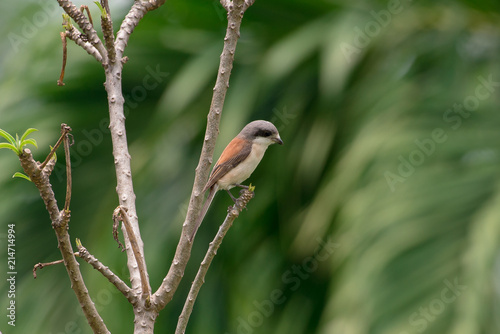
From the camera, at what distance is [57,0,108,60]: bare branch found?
126 cm

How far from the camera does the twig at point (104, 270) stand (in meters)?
1.02

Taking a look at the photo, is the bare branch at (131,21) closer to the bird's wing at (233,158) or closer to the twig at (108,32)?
the twig at (108,32)

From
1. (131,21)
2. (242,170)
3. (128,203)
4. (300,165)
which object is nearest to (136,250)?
(128,203)

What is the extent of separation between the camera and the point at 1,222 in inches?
116

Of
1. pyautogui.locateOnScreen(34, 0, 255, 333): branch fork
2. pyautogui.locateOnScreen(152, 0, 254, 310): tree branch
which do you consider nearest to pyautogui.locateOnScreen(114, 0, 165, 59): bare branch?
pyautogui.locateOnScreen(34, 0, 255, 333): branch fork

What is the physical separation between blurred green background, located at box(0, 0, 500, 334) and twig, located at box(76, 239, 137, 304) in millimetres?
957

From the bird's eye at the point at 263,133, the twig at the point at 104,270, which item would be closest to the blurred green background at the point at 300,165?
the bird's eye at the point at 263,133

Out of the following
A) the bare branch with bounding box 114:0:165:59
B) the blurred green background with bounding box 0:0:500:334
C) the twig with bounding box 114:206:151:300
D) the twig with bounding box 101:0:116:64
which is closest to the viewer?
the twig with bounding box 114:206:151:300

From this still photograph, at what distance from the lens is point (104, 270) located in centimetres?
107

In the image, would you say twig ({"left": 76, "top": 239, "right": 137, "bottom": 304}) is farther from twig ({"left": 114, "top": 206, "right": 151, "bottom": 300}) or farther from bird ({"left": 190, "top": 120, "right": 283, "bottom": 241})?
bird ({"left": 190, "top": 120, "right": 283, "bottom": 241})

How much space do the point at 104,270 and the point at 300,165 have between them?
1.63 metres

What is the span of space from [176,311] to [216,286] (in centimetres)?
24

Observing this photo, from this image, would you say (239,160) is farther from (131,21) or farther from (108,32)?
(108,32)

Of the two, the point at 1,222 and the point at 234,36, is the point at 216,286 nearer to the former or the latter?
the point at 1,222
